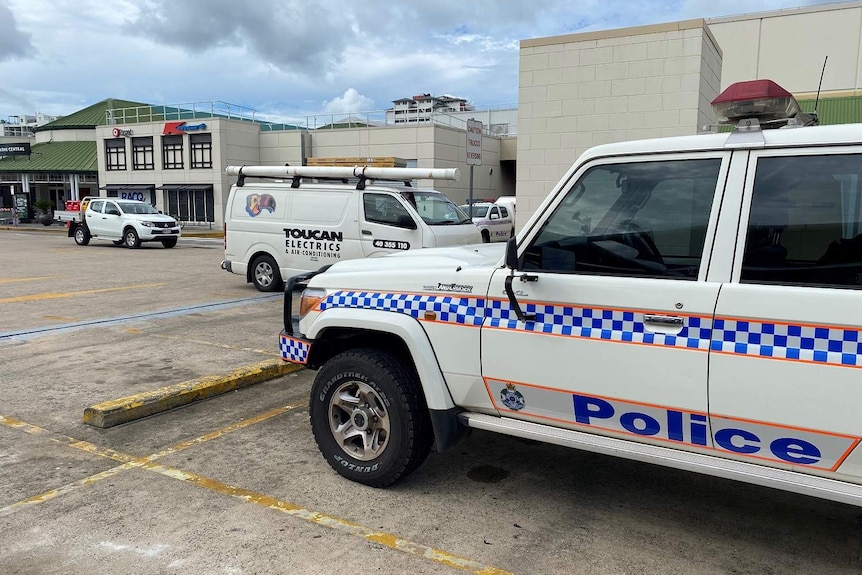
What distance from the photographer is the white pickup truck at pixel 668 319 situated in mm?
2629

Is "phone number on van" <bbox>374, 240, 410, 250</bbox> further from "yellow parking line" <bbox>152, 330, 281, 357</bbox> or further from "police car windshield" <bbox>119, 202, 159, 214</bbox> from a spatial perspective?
Result: "police car windshield" <bbox>119, 202, 159, 214</bbox>

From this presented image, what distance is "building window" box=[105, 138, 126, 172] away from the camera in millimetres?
41938

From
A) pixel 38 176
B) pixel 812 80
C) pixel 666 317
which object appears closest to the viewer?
pixel 666 317

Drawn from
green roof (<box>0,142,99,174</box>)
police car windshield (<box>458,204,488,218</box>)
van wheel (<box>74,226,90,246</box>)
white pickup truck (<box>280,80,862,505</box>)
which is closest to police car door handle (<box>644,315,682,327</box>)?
white pickup truck (<box>280,80,862,505</box>)

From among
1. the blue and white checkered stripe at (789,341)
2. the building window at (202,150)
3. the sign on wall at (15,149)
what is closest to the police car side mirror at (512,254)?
the blue and white checkered stripe at (789,341)

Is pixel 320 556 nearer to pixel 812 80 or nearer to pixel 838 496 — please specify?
pixel 838 496

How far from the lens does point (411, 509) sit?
12.0 ft

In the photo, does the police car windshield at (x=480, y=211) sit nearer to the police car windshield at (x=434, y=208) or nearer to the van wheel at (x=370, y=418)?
the police car windshield at (x=434, y=208)

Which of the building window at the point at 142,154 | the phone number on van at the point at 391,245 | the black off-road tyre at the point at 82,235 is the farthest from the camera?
the building window at the point at 142,154

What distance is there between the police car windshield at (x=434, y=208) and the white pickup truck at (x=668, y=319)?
7188mm

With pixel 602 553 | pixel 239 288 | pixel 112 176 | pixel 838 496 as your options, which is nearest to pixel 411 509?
pixel 602 553

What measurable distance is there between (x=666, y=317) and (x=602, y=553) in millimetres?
1220

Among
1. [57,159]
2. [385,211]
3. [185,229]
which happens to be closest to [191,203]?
[185,229]

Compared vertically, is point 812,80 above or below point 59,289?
above
